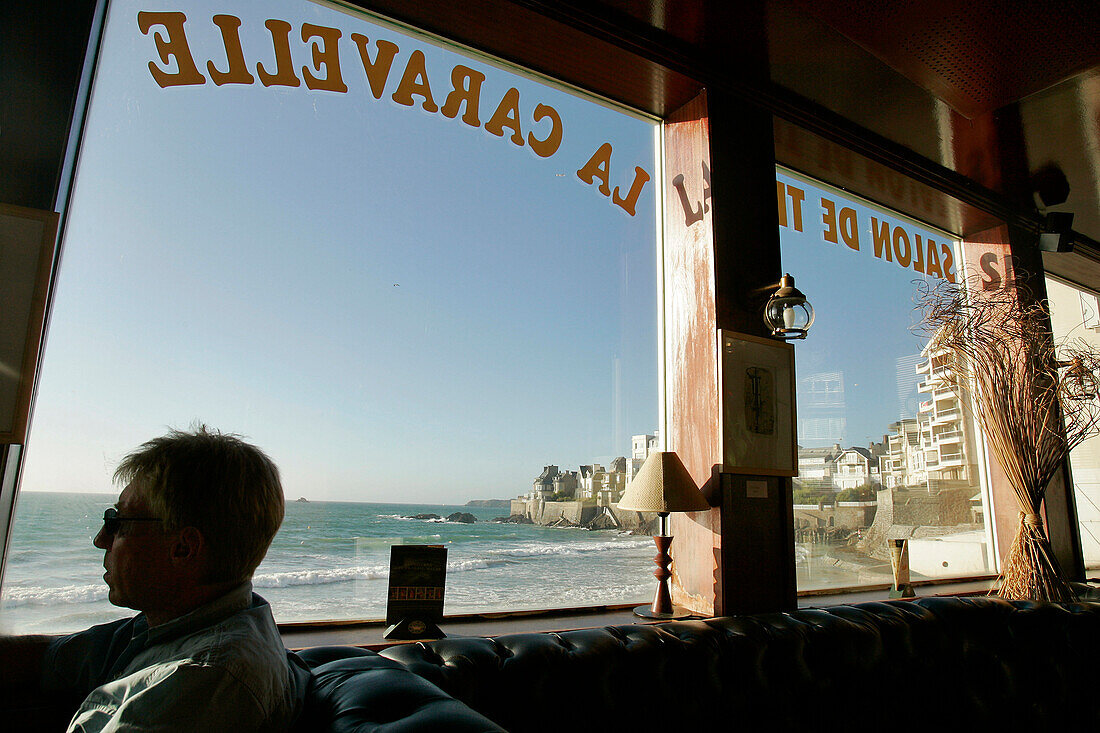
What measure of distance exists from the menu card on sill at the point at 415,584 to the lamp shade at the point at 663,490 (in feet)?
2.44

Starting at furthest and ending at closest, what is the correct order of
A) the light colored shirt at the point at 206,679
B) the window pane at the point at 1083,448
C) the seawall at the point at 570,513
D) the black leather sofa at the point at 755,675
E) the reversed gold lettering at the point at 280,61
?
the window pane at the point at 1083,448 → the seawall at the point at 570,513 → the reversed gold lettering at the point at 280,61 → the black leather sofa at the point at 755,675 → the light colored shirt at the point at 206,679

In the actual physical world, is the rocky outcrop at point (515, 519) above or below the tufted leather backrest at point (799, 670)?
above

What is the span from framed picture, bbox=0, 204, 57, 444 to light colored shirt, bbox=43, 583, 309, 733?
727mm

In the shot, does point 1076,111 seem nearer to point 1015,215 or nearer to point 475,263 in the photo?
point 1015,215

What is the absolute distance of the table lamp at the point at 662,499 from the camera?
2.30 metres

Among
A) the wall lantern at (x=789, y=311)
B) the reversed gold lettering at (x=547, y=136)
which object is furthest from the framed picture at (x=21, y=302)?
the wall lantern at (x=789, y=311)

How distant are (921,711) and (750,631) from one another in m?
0.70

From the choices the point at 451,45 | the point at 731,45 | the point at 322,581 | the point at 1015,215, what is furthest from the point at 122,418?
the point at 1015,215

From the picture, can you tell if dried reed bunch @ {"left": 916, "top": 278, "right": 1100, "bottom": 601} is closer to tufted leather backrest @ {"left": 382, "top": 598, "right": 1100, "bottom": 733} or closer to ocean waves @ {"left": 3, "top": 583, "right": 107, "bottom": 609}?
tufted leather backrest @ {"left": 382, "top": 598, "right": 1100, "bottom": 733}

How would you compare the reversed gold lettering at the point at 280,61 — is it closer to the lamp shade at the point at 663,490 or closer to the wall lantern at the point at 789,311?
the lamp shade at the point at 663,490

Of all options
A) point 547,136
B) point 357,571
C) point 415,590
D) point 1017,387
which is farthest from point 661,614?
point 1017,387

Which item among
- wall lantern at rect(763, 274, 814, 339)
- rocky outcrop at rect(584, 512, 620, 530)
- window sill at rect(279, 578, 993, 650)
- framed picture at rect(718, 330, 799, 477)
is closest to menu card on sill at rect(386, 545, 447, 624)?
window sill at rect(279, 578, 993, 650)

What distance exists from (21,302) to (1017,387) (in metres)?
3.74

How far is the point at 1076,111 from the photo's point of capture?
3.26 metres
